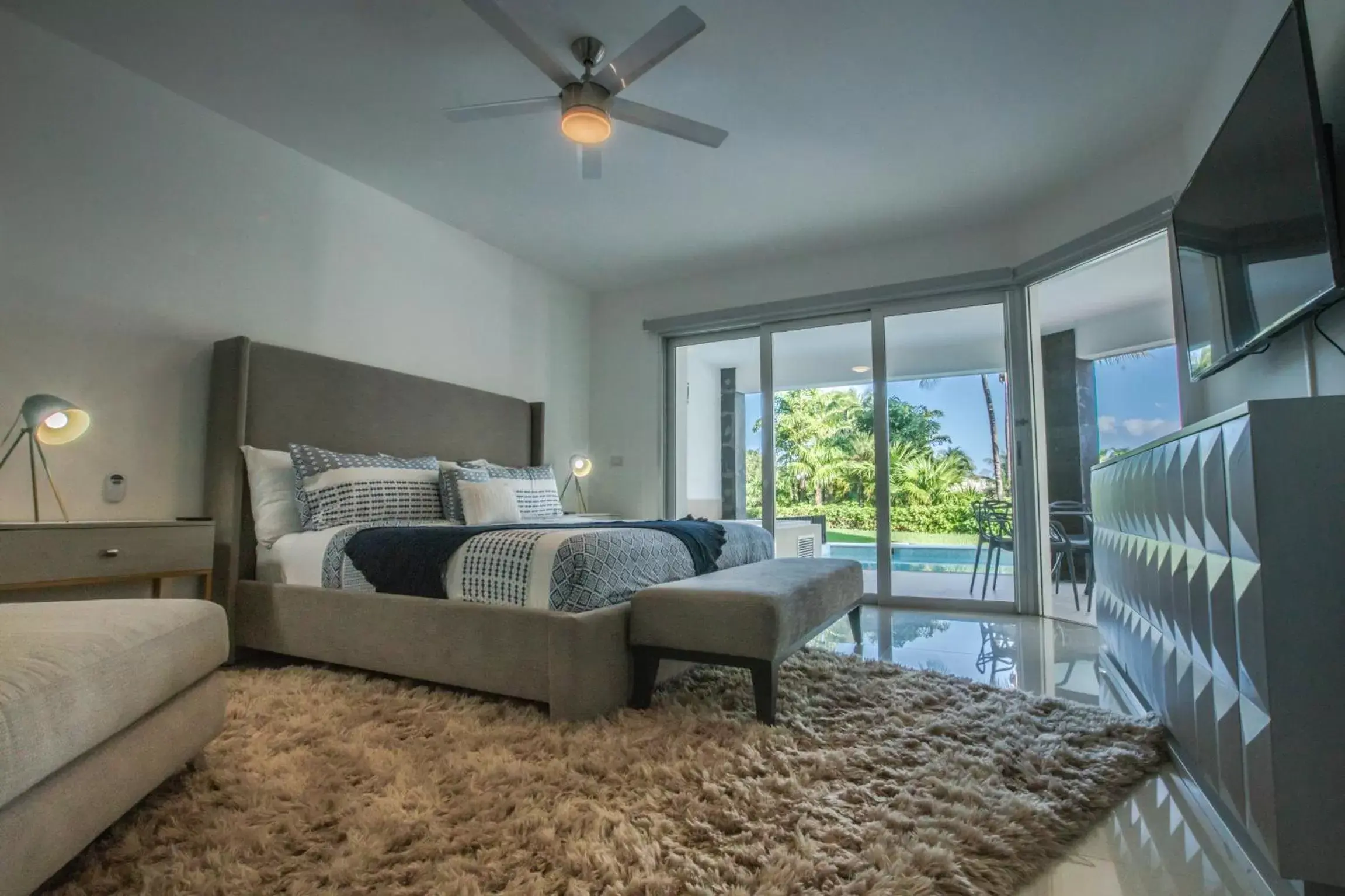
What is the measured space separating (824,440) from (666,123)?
2.82 metres

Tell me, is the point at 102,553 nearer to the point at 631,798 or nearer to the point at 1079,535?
the point at 631,798

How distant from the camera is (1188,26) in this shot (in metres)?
2.46

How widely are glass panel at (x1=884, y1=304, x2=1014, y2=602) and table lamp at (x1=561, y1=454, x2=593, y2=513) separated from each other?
2238 mm

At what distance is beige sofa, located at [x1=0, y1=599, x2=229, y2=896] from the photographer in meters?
0.92

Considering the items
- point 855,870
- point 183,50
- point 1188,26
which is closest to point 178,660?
point 855,870

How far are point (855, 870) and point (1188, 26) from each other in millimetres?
3135

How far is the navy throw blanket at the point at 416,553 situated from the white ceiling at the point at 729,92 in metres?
1.89

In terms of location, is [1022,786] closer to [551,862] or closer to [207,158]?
[551,862]

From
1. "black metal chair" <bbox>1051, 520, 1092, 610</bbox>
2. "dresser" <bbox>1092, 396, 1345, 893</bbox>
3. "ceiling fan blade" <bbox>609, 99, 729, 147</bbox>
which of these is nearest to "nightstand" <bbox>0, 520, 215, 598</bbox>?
"ceiling fan blade" <bbox>609, 99, 729, 147</bbox>

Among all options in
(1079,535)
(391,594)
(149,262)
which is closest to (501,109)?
(149,262)

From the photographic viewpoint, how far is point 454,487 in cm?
332

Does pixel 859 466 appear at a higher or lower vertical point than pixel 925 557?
higher

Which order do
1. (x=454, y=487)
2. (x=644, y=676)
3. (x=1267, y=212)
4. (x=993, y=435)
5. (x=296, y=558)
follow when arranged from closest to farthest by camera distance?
(x=1267, y=212), (x=644, y=676), (x=296, y=558), (x=454, y=487), (x=993, y=435)

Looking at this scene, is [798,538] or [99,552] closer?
[99,552]
